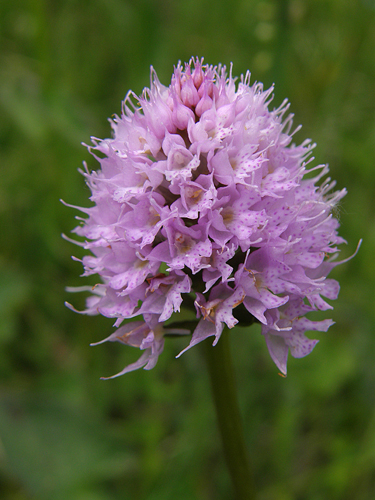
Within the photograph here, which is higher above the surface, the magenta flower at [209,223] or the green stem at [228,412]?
the magenta flower at [209,223]

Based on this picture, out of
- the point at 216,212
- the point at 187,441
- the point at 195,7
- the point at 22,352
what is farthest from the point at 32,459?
the point at 195,7

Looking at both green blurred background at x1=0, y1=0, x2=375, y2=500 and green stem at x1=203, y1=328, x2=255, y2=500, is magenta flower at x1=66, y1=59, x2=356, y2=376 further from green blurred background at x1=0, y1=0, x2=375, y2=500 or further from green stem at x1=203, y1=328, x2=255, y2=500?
green blurred background at x1=0, y1=0, x2=375, y2=500

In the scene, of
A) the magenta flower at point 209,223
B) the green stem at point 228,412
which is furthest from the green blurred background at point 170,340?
the magenta flower at point 209,223

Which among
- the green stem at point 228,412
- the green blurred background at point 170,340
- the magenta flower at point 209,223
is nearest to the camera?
the magenta flower at point 209,223

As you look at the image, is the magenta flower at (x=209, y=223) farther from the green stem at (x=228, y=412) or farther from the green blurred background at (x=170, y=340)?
the green blurred background at (x=170, y=340)

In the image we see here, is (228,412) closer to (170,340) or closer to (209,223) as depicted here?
(209,223)

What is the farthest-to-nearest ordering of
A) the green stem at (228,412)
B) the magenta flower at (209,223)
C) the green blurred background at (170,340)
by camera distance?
the green blurred background at (170,340), the green stem at (228,412), the magenta flower at (209,223)

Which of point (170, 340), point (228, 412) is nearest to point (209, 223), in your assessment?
point (228, 412)
